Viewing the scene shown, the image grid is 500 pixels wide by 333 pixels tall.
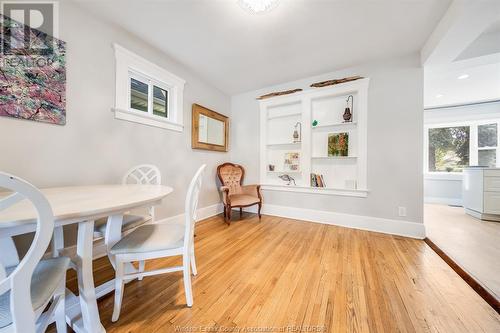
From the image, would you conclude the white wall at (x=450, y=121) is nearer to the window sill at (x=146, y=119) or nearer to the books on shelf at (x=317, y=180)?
the books on shelf at (x=317, y=180)

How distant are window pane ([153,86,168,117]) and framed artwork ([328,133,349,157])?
2.56m

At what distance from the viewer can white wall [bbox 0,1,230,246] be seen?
1360mm

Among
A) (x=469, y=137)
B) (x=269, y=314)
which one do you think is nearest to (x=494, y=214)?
(x=469, y=137)

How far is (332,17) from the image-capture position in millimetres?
1731

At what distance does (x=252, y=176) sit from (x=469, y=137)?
16.4 ft

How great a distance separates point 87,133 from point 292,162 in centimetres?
281

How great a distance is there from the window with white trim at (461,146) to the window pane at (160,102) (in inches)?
227

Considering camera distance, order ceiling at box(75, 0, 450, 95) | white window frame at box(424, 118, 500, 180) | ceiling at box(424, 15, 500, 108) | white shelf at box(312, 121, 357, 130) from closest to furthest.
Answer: ceiling at box(75, 0, 450, 95), ceiling at box(424, 15, 500, 108), white shelf at box(312, 121, 357, 130), white window frame at box(424, 118, 500, 180)

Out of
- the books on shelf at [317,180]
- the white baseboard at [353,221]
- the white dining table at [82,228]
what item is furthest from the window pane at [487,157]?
the white dining table at [82,228]

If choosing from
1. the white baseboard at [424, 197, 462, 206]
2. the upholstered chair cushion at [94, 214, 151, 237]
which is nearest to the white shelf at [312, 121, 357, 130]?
the upholstered chair cushion at [94, 214, 151, 237]

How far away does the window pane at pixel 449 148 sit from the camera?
4.00m

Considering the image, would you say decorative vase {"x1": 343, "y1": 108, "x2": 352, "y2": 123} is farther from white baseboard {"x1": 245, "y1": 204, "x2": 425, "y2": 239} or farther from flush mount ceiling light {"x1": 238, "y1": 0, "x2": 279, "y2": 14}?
flush mount ceiling light {"x1": 238, "y1": 0, "x2": 279, "y2": 14}

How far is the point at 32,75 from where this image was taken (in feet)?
4.51

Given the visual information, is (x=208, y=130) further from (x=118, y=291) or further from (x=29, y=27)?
(x=118, y=291)
